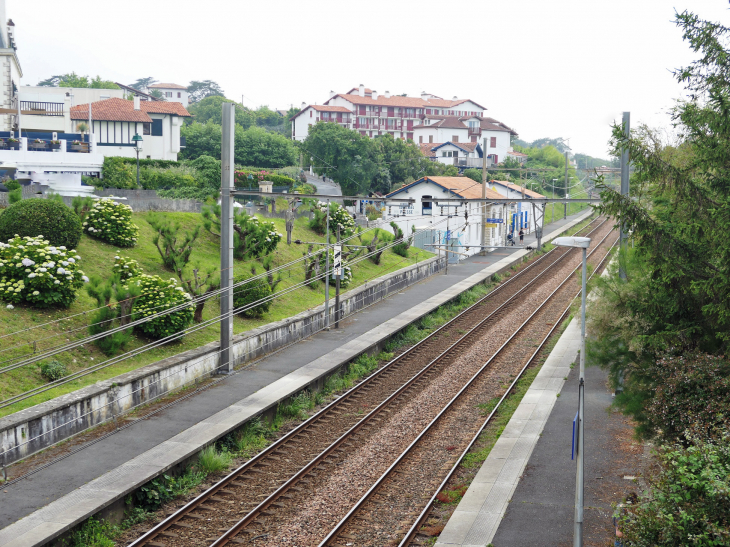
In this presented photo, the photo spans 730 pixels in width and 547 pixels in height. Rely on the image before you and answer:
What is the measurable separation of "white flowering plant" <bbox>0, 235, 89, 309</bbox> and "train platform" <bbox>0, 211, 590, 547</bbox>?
4877 millimetres

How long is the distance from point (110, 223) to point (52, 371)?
899 centimetres

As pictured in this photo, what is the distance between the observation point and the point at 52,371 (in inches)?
684

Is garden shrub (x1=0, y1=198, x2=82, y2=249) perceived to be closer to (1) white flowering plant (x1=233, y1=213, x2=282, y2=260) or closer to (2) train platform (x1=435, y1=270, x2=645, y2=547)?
(1) white flowering plant (x1=233, y1=213, x2=282, y2=260)

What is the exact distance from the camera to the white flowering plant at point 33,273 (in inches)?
758

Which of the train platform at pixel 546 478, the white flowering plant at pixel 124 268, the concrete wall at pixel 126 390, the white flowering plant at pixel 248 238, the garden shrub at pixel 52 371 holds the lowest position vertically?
the train platform at pixel 546 478

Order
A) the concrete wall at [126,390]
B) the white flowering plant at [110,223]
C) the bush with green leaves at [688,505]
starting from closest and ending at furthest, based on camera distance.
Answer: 1. the bush with green leaves at [688,505]
2. the concrete wall at [126,390]
3. the white flowering plant at [110,223]

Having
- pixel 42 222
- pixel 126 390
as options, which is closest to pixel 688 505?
pixel 126 390

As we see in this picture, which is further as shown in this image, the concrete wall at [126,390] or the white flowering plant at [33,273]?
the white flowering plant at [33,273]

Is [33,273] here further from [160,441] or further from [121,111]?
[121,111]

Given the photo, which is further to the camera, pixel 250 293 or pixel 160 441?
pixel 250 293

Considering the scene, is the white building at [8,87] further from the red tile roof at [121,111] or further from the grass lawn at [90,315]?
the grass lawn at [90,315]

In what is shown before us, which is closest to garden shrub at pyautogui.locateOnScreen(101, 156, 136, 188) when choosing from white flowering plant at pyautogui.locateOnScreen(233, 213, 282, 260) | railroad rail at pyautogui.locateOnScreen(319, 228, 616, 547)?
white flowering plant at pyautogui.locateOnScreen(233, 213, 282, 260)

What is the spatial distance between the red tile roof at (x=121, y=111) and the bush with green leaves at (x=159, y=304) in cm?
3461

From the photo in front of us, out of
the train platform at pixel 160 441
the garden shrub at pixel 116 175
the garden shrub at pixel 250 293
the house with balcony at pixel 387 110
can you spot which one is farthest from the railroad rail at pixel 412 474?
the house with balcony at pixel 387 110
